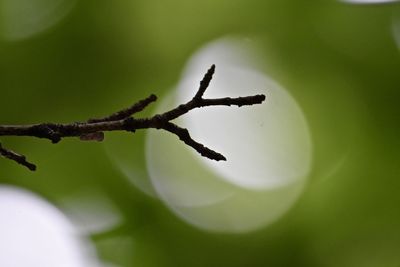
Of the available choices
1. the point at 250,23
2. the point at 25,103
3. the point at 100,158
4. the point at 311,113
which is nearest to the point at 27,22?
the point at 25,103

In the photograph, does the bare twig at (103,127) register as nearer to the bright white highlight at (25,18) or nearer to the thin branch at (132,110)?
the thin branch at (132,110)

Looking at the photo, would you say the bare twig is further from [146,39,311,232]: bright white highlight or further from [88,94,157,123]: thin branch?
[146,39,311,232]: bright white highlight

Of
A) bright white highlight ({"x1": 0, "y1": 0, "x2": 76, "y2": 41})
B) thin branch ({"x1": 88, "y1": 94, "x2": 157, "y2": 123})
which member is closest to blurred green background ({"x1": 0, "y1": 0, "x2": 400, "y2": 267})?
bright white highlight ({"x1": 0, "y1": 0, "x2": 76, "y2": 41})

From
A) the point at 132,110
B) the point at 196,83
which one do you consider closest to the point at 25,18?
the point at 196,83

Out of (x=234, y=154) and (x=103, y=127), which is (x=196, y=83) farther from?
(x=103, y=127)

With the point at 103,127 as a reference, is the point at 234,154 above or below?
above

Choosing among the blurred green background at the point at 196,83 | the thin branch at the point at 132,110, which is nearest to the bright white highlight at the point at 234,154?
the blurred green background at the point at 196,83
